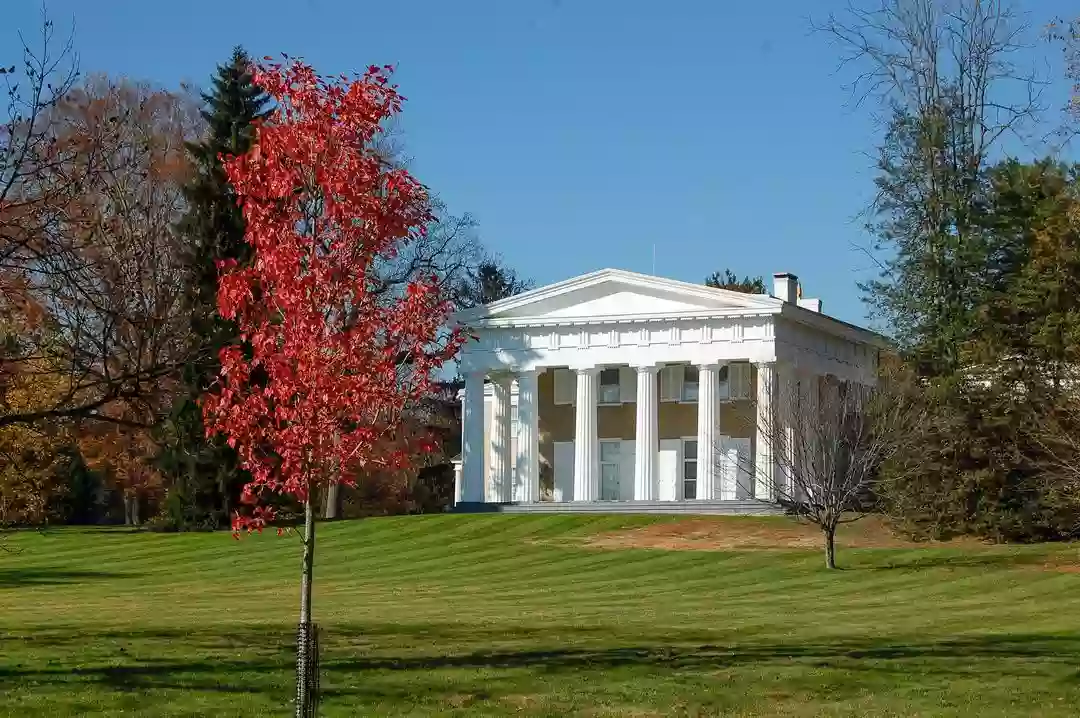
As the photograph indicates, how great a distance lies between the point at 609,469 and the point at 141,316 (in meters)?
45.9

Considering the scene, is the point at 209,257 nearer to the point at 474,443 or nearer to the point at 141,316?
the point at 474,443

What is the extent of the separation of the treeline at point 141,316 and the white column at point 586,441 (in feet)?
25.4

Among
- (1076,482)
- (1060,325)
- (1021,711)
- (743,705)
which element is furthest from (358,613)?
(1060,325)

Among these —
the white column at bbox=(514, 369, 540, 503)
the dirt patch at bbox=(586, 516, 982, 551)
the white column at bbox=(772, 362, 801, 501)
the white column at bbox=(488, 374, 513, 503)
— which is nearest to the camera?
the white column at bbox=(772, 362, 801, 501)

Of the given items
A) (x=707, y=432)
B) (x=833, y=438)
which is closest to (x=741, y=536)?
(x=833, y=438)

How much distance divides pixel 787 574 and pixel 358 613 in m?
13.7

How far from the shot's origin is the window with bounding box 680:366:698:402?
59.2 metres

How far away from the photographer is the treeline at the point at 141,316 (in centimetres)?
1506

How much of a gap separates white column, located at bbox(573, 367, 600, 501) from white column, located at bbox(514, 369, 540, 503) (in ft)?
5.27

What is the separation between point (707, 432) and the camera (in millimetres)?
55219

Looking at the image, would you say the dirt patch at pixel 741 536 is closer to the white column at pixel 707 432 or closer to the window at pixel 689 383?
the white column at pixel 707 432

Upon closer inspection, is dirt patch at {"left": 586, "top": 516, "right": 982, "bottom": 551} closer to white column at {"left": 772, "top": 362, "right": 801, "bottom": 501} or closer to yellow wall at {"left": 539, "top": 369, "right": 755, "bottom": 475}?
white column at {"left": 772, "top": 362, "right": 801, "bottom": 501}

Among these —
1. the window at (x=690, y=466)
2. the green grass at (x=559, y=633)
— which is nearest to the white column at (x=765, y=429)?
the window at (x=690, y=466)

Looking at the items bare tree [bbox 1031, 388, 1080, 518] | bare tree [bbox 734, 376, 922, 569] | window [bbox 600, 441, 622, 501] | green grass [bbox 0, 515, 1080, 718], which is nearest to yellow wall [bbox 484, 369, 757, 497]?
window [bbox 600, 441, 622, 501]
